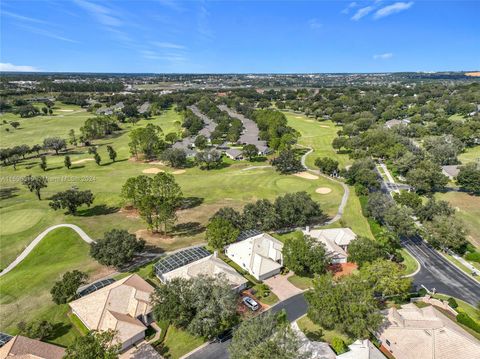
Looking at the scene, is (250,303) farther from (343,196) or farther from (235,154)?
(235,154)

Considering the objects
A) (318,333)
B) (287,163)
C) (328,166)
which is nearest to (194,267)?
(318,333)

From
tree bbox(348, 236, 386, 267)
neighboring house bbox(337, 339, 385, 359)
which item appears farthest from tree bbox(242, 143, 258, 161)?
neighboring house bbox(337, 339, 385, 359)

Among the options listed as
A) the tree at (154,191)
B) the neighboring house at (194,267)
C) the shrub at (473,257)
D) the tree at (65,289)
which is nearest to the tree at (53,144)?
the tree at (154,191)

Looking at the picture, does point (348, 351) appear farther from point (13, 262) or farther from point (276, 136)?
point (276, 136)

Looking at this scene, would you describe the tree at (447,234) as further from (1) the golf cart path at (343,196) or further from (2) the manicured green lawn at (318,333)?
(2) the manicured green lawn at (318,333)

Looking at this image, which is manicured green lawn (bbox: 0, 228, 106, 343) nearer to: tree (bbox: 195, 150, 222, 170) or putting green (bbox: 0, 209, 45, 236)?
putting green (bbox: 0, 209, 45, 236)

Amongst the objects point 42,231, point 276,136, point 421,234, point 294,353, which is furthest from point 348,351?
point 276,136
